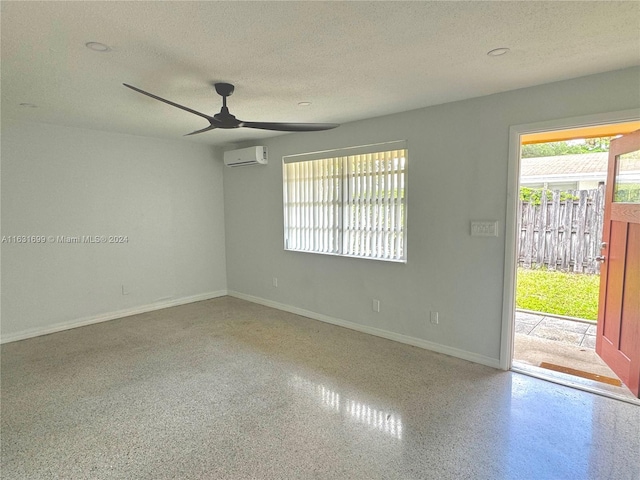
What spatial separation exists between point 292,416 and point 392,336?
5.53ft

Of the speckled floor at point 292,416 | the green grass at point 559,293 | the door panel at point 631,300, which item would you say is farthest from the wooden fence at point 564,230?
the speckled floor at point 292,416

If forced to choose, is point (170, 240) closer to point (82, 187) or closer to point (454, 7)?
point (82, 187)

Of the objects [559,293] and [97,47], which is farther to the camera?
[559,293]

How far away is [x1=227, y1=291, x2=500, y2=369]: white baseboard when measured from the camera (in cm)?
311

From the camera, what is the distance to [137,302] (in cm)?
466

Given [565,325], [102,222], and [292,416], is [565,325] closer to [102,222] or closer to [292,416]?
[292,416]

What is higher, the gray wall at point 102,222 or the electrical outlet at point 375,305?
the gray wall at point 102,222

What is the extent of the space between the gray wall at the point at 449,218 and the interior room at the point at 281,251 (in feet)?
0.07

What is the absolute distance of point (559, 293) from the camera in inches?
205

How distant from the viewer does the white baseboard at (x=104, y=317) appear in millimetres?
3757

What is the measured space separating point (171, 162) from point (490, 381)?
4736 mm

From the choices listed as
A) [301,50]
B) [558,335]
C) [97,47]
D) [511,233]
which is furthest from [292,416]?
[558,335]

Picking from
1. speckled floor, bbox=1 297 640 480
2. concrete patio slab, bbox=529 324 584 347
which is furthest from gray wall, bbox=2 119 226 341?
concrete patio slab, bbox=529 324 584 347

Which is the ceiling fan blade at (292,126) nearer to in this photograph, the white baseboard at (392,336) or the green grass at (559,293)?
the white baseboard at (392,336)
